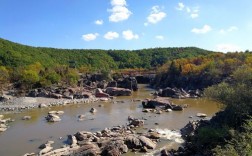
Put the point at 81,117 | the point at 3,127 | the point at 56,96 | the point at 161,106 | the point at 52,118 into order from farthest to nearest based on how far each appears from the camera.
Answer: the point at 56,96
the point at 161,106
the point at 81,117
the point at 52,118
the point at 3,127

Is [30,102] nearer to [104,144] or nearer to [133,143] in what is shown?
[104,144]

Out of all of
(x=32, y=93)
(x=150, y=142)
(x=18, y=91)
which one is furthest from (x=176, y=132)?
(x=18, y=91)

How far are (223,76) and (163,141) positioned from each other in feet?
221

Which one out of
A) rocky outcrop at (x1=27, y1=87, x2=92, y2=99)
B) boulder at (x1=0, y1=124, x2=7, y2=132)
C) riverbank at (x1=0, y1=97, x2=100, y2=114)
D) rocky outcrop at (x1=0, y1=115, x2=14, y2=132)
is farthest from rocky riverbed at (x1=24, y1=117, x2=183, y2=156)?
rocky outcrop at (x1=27, y1=87, x2=92, y2=99)

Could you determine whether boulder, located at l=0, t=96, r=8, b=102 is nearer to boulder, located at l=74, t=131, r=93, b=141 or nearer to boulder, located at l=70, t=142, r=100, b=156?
boulder, located at l=74, t=131, r=93, b=141

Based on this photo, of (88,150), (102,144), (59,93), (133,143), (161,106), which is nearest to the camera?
(88,150)

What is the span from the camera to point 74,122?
54.7 meters

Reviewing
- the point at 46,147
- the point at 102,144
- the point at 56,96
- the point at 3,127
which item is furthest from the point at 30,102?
the point at 102,144

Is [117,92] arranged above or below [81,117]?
above

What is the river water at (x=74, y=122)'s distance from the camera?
41750 millimetres

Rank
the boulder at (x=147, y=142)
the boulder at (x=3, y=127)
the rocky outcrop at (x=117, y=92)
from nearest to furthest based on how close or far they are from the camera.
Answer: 1. the boulder at (x=147, y=142)
2. the boulder at (x=3, y=127)
3. the rocky outcrop at (x=117, y=92)

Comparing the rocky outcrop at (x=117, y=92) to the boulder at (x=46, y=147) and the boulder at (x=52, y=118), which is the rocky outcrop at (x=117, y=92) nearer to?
the boulder at (x=52, y=118)

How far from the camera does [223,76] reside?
10312 cm

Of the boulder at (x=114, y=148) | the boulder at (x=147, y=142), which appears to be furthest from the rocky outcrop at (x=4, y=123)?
the boulder at (x=147, y=142)
